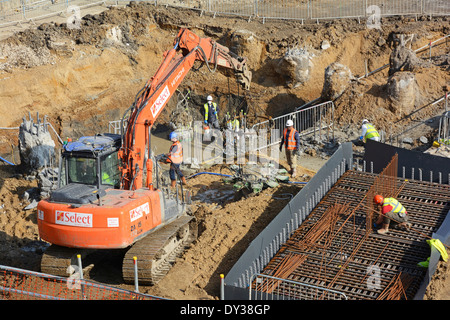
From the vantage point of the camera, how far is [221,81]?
25.0m

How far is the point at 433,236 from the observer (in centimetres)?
1238

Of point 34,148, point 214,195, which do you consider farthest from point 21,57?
point 214,195

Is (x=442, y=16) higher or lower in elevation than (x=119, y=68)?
higher

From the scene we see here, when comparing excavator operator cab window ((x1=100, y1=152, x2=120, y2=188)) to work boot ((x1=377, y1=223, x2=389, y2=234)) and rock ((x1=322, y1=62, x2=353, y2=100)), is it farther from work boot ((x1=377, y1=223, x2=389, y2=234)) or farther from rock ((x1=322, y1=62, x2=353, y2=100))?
rock ((x1=322, y1=62, x2=353, y2=100))

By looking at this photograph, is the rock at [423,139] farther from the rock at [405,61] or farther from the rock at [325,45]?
the rock at [325,45]

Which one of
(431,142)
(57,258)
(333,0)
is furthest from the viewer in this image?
(333,0)

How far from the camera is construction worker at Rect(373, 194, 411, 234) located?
12.8 m

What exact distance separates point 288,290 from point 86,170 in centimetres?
448

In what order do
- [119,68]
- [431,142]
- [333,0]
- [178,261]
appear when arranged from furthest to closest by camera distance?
1. [333,0]
2. [119,68]
3. [431,142]
4. [178,261]

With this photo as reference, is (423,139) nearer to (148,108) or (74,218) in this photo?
(148,108)

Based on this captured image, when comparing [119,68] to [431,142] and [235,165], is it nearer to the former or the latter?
[235,165]


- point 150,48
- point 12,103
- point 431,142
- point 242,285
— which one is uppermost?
point 150,48

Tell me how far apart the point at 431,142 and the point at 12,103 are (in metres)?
14.4

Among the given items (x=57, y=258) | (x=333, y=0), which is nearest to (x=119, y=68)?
(x=333, y=0)
